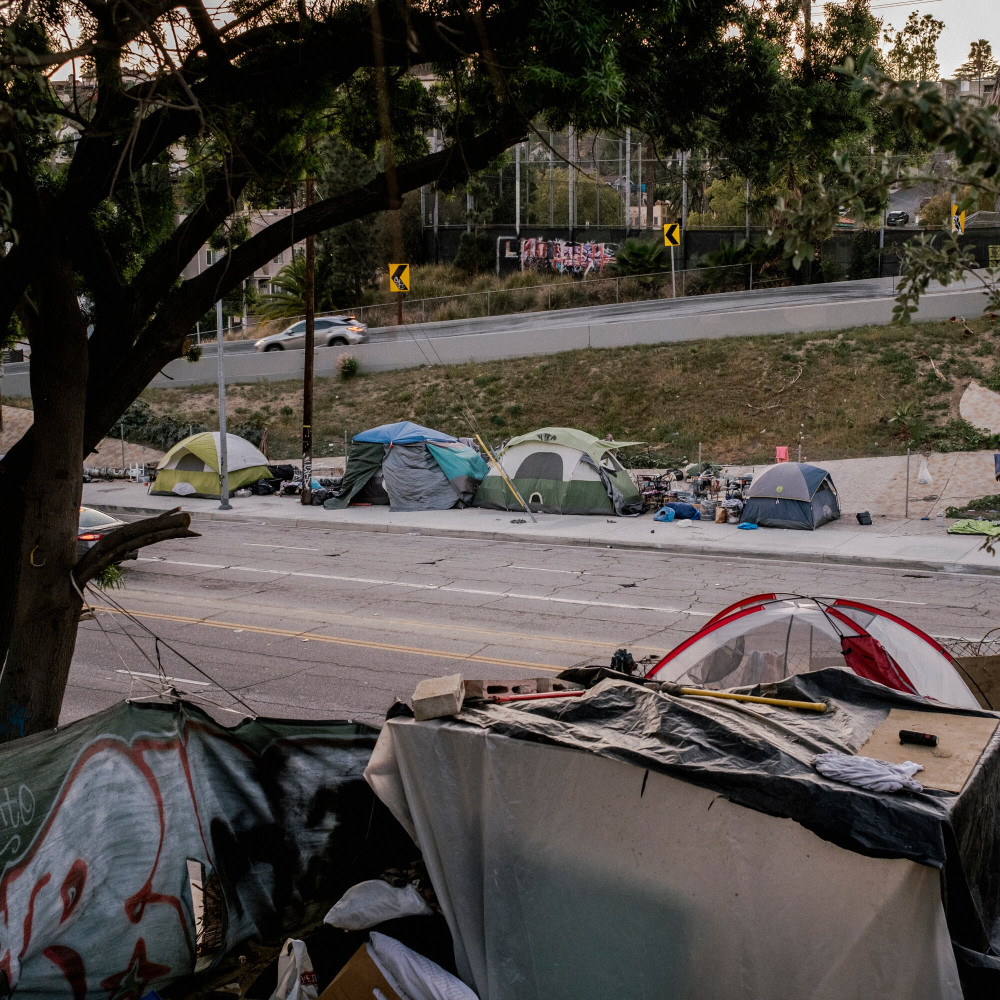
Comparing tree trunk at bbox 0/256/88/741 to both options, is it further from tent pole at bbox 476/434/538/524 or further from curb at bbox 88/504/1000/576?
tent pole at bbox 476/434/538/524

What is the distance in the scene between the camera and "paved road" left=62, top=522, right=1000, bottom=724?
10.9m

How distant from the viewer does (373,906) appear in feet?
16.1

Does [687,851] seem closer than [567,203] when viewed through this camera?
Result: Yes

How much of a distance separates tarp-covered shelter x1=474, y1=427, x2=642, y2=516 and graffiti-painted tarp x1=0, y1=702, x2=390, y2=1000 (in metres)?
17.5

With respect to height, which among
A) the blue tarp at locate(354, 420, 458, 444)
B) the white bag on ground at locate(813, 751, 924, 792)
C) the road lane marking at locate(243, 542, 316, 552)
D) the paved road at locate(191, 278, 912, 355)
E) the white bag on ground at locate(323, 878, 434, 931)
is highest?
the paved road at locate(191, 278, 912, 355)

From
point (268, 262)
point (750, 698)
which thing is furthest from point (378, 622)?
point (750, 698)

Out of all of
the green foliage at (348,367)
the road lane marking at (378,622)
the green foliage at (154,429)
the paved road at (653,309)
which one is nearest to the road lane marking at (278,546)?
the road lane marking at (378,622)

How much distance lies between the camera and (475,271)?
55531 millimetres

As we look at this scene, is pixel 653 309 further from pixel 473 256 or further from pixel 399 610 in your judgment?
pixel 399 610

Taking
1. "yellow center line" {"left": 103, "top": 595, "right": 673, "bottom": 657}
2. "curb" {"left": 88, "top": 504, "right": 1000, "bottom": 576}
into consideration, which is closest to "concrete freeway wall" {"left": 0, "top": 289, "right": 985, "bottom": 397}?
"curb" {"left": 88, "top": 504, "right": 1000, "bottom": 576}

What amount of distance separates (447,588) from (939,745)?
11421mm

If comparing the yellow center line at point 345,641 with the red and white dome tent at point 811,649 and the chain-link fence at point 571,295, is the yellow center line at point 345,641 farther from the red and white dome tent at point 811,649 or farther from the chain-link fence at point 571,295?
the chain-link fence at point 571,295

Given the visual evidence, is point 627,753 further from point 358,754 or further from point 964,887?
point 358,754

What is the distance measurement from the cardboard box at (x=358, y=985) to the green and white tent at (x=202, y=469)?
927 inches
